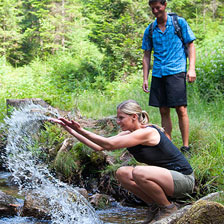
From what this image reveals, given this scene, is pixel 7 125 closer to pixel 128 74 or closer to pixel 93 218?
pixel 93 218

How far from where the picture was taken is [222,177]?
367cm

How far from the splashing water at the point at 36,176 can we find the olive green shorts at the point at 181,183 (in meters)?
1.11

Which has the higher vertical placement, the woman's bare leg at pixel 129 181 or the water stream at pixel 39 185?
the woman's bare leg at pixel 129 181

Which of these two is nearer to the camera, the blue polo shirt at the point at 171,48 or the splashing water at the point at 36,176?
the splashing water at the point at 36,176

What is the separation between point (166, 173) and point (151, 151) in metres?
0.25

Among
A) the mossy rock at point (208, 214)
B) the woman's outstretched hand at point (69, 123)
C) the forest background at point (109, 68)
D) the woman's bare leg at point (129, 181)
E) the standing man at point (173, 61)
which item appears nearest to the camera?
the mossy rock at point (208, 214)

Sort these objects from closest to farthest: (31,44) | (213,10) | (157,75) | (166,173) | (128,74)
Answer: (166,173), (157,75), (128,74), (213,10), (31,44)

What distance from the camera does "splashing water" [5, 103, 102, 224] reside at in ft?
12.5

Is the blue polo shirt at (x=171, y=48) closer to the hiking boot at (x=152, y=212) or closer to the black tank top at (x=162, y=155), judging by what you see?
the black tank top at (x=162, y=155)

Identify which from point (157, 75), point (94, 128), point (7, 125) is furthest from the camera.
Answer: point (7, 125)

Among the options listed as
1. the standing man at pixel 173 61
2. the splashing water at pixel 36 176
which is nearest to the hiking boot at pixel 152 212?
the splashing water at pixel 36 176

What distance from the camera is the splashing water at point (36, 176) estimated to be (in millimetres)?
3818

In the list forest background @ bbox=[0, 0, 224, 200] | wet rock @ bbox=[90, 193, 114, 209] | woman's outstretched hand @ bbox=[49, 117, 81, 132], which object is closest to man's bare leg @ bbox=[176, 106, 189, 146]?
forest background @ bbox=[0, 0, 224, 200]

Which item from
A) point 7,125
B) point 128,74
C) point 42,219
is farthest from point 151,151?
point 128,74
